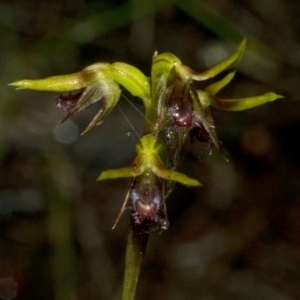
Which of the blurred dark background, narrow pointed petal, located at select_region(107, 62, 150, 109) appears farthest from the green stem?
the blurred dark background

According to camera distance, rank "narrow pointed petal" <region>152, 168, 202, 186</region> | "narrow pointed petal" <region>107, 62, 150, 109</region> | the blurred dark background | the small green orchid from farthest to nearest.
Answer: the blurred dark background, "narrow pointed petal" <region>107, 62, 150, 109</region>, the small green orchid, "narrow pointed petal" <region>152, 168, 202, 186</region>

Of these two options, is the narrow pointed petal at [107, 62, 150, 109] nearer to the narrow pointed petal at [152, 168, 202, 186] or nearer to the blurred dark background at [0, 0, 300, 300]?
the narrow pointed petal at [152, 168, 202, 186]

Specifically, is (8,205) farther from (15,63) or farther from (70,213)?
(15,63)

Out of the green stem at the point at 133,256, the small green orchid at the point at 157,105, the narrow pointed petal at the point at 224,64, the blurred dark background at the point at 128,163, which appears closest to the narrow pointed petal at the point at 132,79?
the small green orchid at the point at 157,105

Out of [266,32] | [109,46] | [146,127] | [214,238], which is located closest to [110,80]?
[146,127]

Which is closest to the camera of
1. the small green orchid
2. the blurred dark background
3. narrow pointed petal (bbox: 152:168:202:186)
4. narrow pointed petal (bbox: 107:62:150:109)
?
narrow pointed petal (bbox: 152:168:202:186)

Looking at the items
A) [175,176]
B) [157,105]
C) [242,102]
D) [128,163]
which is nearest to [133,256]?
[175,176]

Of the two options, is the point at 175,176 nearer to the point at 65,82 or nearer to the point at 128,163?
the point at 65,82
